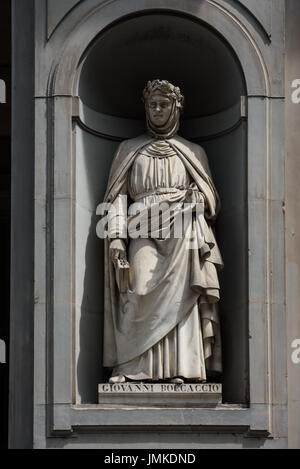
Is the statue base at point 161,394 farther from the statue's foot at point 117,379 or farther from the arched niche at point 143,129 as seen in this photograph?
the arched niche at point 143,129

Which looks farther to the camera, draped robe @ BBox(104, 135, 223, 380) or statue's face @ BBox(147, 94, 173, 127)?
statue's face @ BBox(147, 94, 173, 127)

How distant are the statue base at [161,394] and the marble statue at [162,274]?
4.1 inches

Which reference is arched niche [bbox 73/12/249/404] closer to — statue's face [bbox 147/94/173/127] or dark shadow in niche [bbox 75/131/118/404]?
dark shadow in niche [bbox 75/131/118/404]

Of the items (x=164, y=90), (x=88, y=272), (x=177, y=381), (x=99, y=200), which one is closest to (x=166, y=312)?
(x=177, y=381)

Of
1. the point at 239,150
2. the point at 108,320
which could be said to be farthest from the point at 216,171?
the point at 108,320

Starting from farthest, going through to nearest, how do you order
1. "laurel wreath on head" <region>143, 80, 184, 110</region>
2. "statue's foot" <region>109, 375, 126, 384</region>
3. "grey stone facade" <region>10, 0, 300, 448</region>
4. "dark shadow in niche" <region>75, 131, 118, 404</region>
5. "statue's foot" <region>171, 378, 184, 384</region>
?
"laurel wreath on head" <region>143, 80, 184, 110</region>
"dark shadow in niche" <region>75, 131, 118, 404</region>
"statue's foot" <region>109, 375, 126, 384</region>
"statue's foot" <region>171, 378, 184, 384</region>
"grey stone facade" <region>10, 0, 300, 448</region>

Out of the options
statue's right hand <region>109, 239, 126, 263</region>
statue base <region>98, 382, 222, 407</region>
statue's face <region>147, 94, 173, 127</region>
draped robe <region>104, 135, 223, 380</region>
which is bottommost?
statue base <region>98, 382, 222, 407</region>

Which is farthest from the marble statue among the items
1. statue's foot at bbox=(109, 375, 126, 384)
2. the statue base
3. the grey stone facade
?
the grey stone facade

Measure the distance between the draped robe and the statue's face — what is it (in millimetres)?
863

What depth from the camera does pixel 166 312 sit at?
19516 mm

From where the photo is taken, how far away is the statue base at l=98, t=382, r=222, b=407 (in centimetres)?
1923

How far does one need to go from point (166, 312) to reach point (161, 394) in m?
0.82
